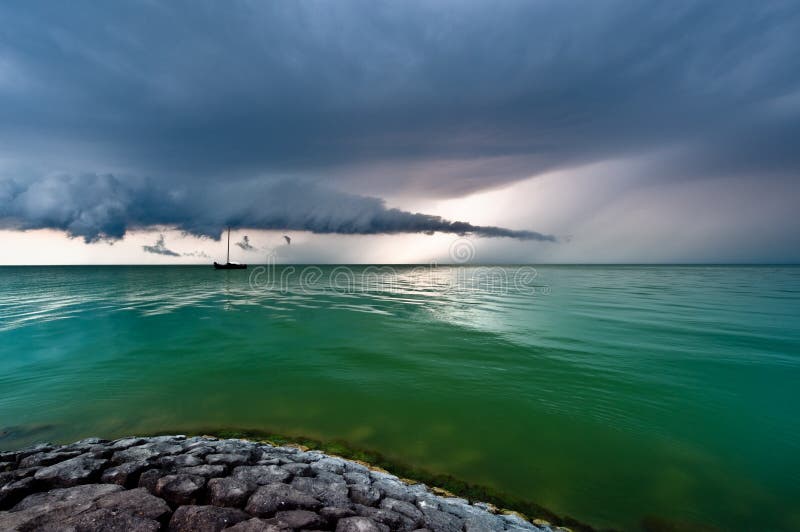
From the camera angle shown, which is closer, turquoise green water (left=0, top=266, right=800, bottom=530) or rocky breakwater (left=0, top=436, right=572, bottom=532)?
rocky breakwater (left=0, top=436, right=572, bottom=532)

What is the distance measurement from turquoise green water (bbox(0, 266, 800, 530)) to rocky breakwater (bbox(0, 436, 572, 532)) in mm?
2065

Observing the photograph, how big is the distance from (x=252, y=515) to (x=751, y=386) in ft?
47.7

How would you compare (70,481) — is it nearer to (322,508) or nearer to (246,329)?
(322,508)

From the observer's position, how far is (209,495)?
12.8ft

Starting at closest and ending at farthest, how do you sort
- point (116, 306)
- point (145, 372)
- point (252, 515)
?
1. point (252, 515)
2. point (145, 372)
3. point (116, 306)

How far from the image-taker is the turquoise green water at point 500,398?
19.6 ft

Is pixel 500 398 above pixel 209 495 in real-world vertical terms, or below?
below

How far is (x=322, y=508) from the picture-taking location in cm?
377

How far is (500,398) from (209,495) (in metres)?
7.49

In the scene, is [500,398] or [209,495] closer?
[209,495]

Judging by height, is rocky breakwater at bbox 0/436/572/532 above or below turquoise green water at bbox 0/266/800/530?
above

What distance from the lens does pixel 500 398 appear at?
30.2ft

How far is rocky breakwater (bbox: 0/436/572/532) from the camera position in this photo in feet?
11.0

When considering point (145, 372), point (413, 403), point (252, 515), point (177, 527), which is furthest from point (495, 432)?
point (145, 372)
